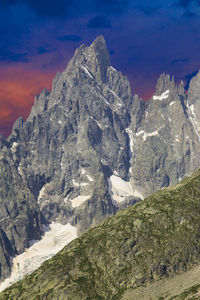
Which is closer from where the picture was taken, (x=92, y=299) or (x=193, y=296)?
(x=193, y=296)

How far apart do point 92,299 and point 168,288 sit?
3597cm

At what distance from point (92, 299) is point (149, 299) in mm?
27256

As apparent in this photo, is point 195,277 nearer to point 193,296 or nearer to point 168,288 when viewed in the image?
point 168,288

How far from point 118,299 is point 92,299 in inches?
485

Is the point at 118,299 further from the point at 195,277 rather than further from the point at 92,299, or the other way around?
the point at 195,277

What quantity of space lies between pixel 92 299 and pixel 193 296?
2068 inches

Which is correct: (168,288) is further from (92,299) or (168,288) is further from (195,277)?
(92,299)

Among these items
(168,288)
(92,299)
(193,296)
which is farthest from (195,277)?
(92,299)

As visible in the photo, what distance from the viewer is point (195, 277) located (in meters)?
196

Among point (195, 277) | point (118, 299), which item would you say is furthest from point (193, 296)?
point (118, 299)

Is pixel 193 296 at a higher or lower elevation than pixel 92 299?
lower

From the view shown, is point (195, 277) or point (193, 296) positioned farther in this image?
point (195, 277)

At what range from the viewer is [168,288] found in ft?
654

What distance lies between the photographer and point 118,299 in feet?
649
